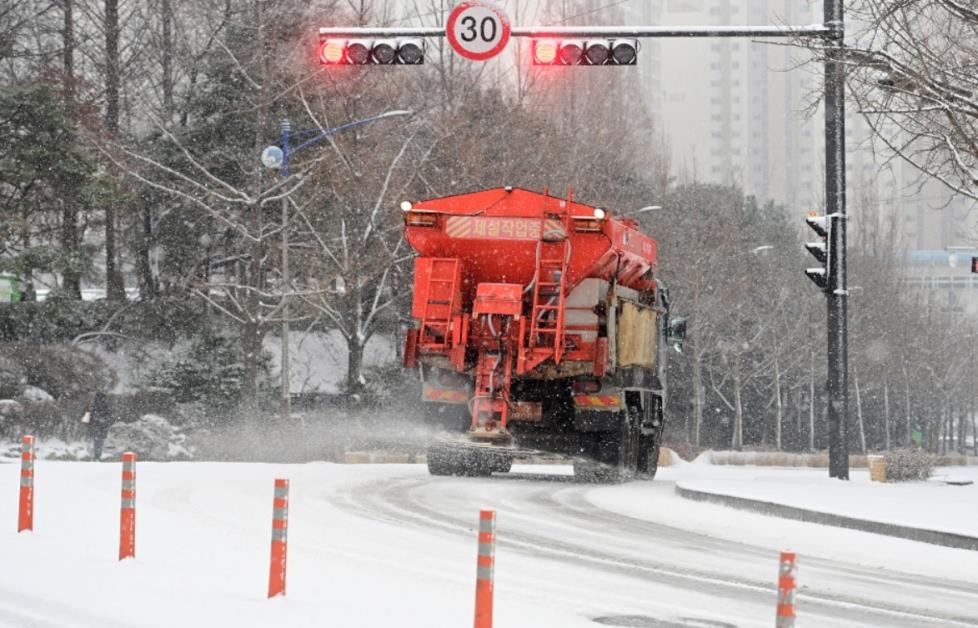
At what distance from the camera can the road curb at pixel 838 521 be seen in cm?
1553

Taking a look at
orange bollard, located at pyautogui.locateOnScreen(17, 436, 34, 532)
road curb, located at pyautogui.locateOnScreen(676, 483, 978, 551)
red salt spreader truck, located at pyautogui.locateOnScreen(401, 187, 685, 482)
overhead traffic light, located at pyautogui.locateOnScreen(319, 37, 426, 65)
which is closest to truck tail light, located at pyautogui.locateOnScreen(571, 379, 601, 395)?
red salt spreader truck, located at pyautogui.locateOnScreen(401, 187, 685, 482)

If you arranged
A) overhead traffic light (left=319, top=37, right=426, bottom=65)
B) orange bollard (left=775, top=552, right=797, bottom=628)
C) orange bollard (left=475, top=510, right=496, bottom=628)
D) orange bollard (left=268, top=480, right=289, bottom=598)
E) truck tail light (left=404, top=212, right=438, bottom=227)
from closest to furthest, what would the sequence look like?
orange bollard (left=775, top=552, right=797, bottom=628), orange bollard (left=475, top=510, right=496, bottom=628), orange bollard (left=268, top=480, right=289, bottom=598), overhead traffic light (left=319, top=37, right=426, bottom=65), truck tail light (left=404, top=212, right=438, bottom=227)

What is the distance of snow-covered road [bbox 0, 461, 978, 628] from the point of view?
32.9 feet

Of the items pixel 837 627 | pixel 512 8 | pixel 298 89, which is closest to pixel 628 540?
pixel 837 627

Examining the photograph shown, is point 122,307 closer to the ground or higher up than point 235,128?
closer to the ground

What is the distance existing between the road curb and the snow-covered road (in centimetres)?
23

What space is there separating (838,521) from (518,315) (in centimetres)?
586

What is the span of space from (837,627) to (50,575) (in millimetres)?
5580

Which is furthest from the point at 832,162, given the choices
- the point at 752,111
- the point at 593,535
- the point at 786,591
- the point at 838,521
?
the point at 752,111

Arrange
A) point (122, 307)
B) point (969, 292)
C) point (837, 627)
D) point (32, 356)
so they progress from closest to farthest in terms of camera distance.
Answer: point (837, 627) → point (32, 356) → point (122, 307) → point (969, 292)

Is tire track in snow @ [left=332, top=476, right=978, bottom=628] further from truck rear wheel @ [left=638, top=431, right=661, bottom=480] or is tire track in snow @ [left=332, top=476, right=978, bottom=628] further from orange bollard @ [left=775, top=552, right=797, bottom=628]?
orange bollard @ [left=775, top=552, right=797, bottom=628]

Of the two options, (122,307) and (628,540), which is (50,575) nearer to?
(628,540)

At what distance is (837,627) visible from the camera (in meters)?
10.2

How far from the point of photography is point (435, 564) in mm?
12898
